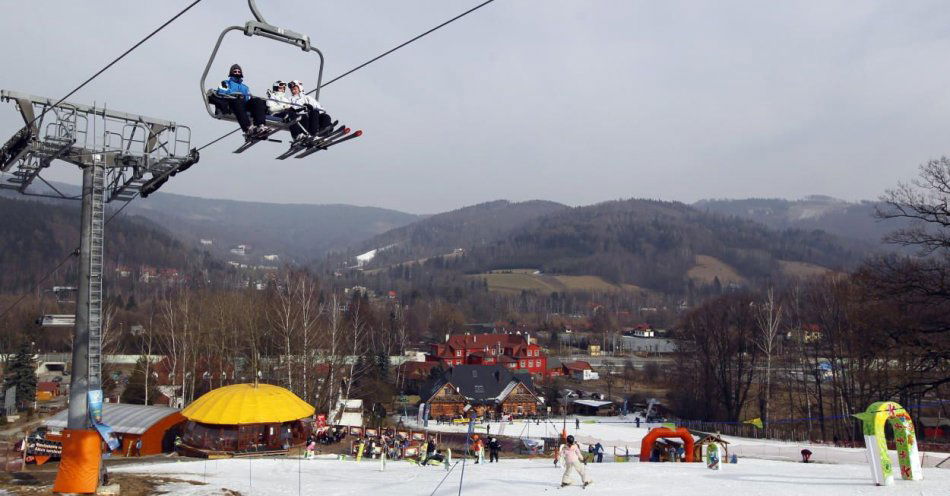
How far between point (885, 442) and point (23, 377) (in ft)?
194

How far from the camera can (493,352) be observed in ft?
321

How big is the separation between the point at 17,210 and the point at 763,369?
201406 millimetres

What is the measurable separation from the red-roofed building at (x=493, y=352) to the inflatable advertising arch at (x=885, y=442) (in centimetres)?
7887

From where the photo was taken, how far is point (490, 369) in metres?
69.7

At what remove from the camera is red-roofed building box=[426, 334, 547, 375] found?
313 ft

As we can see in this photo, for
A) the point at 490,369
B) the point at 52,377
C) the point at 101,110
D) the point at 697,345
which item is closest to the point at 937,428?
the point at 697,345

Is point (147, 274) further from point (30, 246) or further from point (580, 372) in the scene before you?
point (580, 372)

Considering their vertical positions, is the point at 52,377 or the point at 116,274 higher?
the point at 116,274

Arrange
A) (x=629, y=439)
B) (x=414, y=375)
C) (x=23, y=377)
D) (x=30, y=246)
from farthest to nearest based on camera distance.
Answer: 1. (x=30, y=246)
2. (x=414, y=375)
3. (x=23, y=377)
4. (x=629, y=439)

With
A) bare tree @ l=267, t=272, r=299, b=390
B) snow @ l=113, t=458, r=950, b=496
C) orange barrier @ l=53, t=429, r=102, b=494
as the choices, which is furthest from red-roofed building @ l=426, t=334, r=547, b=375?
orange barrier @ l=53, t=429, r=102, b=494

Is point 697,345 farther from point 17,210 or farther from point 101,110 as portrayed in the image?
point 17,210

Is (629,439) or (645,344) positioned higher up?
(645,344)

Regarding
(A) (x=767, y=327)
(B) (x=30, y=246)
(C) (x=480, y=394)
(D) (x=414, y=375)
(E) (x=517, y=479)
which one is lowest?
(C) (x=480, y=394)

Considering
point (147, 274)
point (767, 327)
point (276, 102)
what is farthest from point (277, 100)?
point (147, 274)
